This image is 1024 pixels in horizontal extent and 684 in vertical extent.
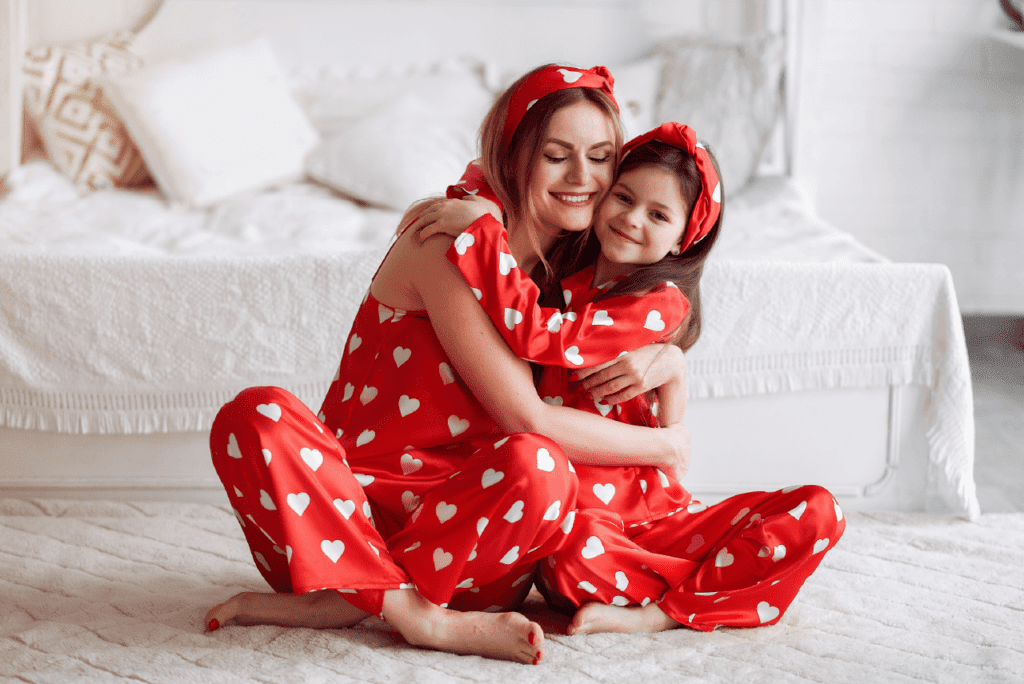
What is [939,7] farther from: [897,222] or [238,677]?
[238,677]

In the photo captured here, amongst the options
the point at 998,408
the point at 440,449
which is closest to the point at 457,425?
the point at 440,449

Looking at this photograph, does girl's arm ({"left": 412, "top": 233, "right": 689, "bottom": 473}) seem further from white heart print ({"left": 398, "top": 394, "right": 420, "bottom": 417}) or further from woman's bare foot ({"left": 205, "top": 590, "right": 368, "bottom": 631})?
woman's bare foot ({"left": 205, "top": 590, "right": 368, "bottom": 631})

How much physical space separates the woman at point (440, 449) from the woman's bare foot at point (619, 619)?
0.31 ft

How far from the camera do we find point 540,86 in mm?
1175

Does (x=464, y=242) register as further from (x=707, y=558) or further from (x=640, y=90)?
(x=640, y=90)

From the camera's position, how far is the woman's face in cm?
117

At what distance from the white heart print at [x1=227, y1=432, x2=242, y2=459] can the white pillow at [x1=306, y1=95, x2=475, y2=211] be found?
3.78 feet

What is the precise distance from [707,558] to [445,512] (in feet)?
1.22

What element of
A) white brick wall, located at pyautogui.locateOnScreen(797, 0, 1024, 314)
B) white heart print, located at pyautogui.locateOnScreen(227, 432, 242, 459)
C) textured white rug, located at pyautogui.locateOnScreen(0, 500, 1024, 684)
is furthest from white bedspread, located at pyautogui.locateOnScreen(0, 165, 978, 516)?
white brick wall, located at pyautogui.locateOnScreen(797, 0, 1024, 314)

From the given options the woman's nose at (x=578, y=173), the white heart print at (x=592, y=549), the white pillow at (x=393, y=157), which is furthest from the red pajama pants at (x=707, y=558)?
the white pillow at (x=393, y=157)

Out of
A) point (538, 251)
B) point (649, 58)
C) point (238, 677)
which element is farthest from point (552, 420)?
point (649, 58)

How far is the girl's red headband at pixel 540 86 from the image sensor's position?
117cm

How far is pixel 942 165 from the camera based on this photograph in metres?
2.97

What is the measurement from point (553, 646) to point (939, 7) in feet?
8.57
